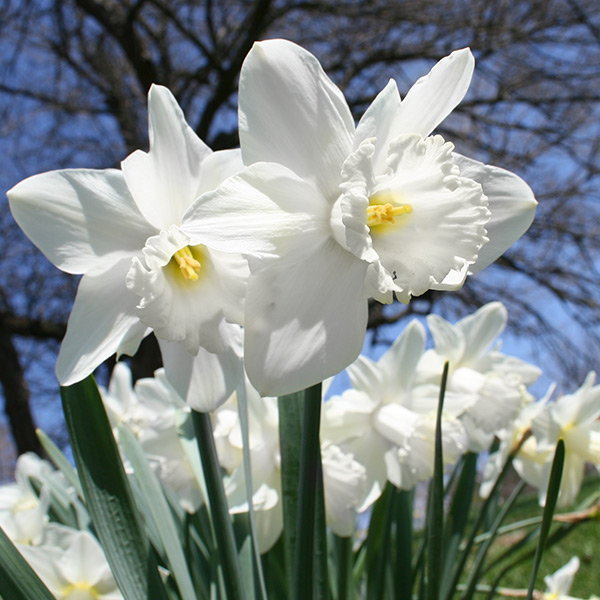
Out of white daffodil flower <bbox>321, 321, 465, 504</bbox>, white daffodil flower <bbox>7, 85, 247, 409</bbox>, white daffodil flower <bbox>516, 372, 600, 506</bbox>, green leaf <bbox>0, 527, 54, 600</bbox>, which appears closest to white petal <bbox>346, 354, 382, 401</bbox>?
white daffodil flower <bbox>321, 321, 465, 504</bbox>

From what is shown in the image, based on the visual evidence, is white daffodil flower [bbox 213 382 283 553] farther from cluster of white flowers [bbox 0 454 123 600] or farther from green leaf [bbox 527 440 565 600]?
green leaf [bbox 527 440 565 600]

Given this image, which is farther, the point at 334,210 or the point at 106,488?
the point at 106,488

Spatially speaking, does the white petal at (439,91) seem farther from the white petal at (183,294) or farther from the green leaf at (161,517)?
the green leaf at (161,517)

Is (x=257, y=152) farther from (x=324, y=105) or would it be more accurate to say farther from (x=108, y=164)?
(x=108, y=164)

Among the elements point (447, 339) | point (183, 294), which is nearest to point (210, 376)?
point (183, 294)

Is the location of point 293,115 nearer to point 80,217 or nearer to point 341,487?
point 80,217
